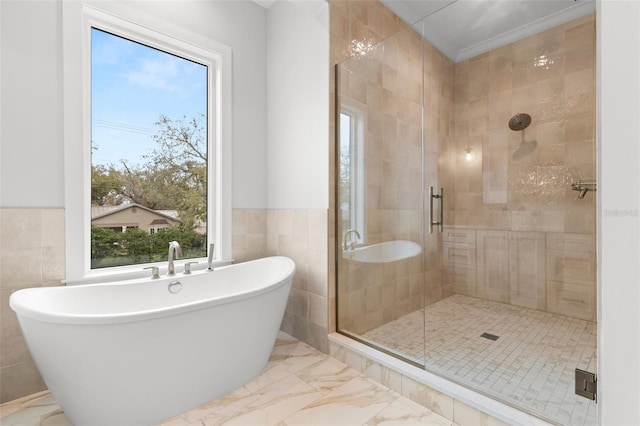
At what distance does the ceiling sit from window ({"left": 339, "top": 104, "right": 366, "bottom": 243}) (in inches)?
31.5

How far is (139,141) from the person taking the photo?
91.0 inches

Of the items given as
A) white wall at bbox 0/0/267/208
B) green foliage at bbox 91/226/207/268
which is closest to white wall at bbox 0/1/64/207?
white wall at bbox 0/0/267/208

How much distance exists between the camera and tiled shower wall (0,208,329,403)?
1694mm

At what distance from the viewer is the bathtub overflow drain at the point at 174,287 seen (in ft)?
6.99

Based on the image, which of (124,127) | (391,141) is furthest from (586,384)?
(124,127)

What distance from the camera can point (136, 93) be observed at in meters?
2.30

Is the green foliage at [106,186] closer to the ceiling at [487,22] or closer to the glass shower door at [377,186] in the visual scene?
the glass shower door at [377,186]

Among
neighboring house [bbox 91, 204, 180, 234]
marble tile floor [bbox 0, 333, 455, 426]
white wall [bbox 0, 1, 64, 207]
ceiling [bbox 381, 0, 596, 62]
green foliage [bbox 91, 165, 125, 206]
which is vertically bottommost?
marble tile floor [bbox 0, 333, 455, 426]

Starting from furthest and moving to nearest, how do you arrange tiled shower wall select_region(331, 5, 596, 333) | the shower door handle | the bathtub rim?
1. the shower door handle
2. tiled shower wall select_region(331, 5, 596, 333)
3. the bathtub rim

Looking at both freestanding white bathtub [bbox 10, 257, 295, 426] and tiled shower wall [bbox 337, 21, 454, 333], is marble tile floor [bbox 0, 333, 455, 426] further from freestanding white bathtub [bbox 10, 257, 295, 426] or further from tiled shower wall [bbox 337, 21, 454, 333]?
tiled shower wall [bbox 337, 21, 454, 333]

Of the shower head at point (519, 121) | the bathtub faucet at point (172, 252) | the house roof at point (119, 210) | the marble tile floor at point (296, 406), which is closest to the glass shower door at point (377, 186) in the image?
the marble tile floor at point (296, 406)

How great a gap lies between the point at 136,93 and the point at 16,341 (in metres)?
1.72

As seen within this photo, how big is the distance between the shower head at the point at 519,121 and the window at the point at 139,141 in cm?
214

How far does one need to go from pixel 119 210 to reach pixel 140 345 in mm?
1167
